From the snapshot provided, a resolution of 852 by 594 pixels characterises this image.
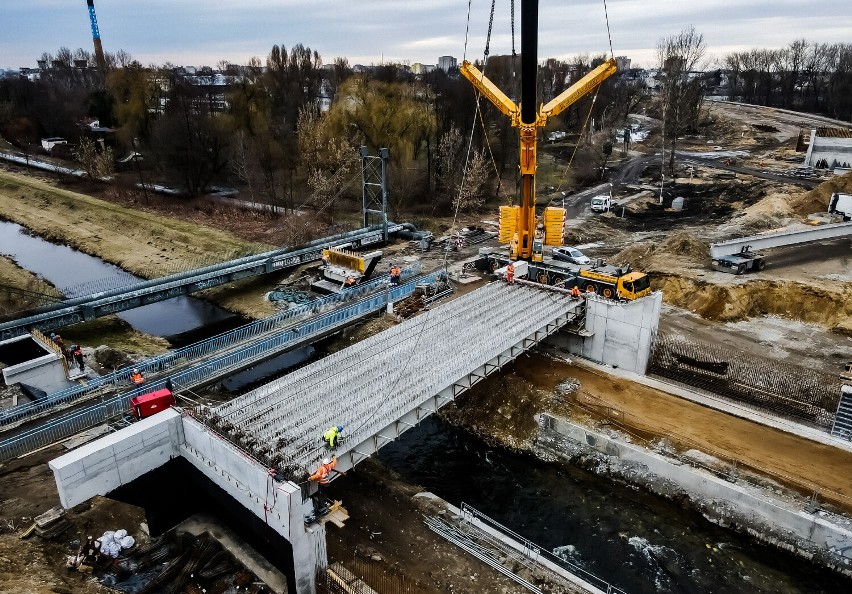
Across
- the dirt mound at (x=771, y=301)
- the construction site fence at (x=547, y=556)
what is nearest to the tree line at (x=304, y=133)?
the dirt mound at (x=771, y=301)

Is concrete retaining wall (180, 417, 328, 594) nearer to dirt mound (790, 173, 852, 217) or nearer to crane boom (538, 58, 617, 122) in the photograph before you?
crane boom (538, 58, 617, 122)

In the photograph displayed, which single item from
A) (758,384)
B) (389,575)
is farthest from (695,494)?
(389,575)

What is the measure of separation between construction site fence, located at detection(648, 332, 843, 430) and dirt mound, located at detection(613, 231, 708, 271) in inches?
345

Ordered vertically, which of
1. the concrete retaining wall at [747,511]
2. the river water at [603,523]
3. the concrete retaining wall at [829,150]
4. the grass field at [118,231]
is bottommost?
the river water at [603,523]

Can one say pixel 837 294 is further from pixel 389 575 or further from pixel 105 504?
pixel 105 504

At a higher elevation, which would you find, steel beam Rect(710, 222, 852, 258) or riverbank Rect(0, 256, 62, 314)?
steel beam Rect(710, 222, 852, 258)

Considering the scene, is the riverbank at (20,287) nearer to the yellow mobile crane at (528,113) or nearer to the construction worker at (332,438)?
the construction worker at (332,438)

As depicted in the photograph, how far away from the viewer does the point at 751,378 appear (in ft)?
77.3

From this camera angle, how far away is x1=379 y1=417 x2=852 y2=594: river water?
16.7 m

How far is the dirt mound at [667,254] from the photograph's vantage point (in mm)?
34188

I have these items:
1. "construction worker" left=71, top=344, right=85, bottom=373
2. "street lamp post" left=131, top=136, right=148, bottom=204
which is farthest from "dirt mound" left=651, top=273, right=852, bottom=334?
"street lamp post" left=131, top=136, right=148, bottom=204

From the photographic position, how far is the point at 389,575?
15.1 metres

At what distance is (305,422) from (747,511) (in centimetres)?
1439

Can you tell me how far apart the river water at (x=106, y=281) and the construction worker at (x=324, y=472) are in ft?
68.9
